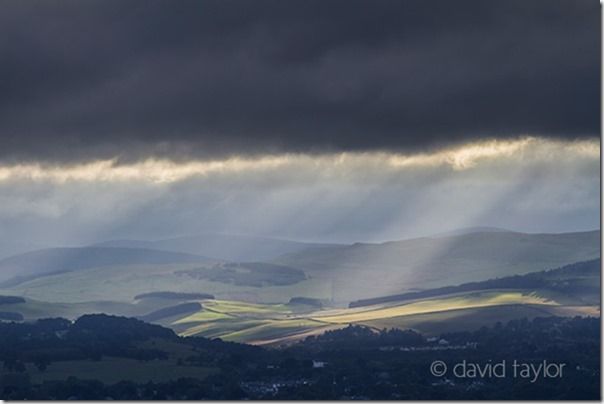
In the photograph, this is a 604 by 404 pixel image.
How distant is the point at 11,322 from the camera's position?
582 feet

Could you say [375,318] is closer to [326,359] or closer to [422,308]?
[422,308]

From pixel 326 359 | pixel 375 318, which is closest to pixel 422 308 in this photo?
pixel 375 318

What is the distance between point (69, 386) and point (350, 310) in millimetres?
74995

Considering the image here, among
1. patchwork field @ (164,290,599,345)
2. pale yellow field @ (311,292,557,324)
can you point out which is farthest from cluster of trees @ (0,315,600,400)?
pale yellow field @ (311,292,557,324)

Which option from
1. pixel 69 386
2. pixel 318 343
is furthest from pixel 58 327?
pixel 69 386

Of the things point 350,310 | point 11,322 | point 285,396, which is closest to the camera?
point 285,396

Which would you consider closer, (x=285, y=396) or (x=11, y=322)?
(x=285, y=396)

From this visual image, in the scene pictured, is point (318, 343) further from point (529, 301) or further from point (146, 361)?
point (529, 301)

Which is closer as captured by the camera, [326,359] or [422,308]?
[326,359]

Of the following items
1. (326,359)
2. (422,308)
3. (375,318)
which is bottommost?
(326,359)

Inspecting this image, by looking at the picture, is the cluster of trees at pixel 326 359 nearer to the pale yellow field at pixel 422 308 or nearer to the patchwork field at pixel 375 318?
the patchwork field at pixel 375 318

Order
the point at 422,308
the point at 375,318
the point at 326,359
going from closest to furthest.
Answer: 1. the point at 326,359
2. the point at 375,318
3. the point at 422,308

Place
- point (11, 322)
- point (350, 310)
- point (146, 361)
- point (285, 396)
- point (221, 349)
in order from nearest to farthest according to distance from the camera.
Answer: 1. point (285, 396)
2. point (146, 361)
3. point (221, 349)
4. point (11, 322)
5. point (350, 310)

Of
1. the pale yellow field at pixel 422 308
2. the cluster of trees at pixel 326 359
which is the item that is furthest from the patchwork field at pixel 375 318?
the cluster of trees at pixel 326 359
